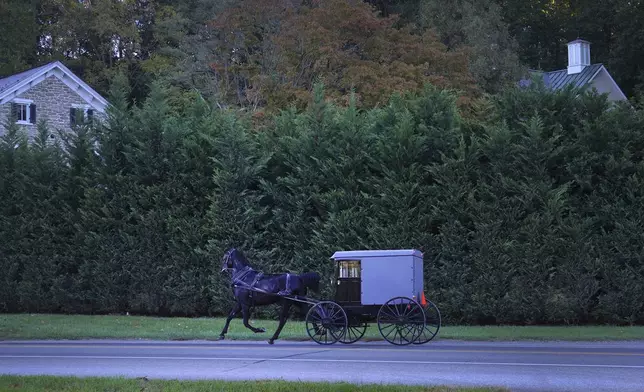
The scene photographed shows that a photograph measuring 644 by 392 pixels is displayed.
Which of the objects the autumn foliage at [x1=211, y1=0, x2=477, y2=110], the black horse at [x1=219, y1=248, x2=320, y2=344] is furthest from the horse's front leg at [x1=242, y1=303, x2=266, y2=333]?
the autumn foliage at [x1=211, y1=0, x2=477, y2=110]

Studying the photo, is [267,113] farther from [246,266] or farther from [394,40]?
[246,266]

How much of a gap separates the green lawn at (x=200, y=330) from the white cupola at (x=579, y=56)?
3064 centimetres

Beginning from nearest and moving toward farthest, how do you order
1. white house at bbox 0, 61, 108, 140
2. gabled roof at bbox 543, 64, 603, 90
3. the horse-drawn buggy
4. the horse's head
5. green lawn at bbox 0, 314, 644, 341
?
the horse-drawn buggy < the horse's head < green lawn at bbox 0, 314, 644, 341 < gabled roof at bbox 543, 64, 603, 90 < white house at bbox 0, 61, 108, 140

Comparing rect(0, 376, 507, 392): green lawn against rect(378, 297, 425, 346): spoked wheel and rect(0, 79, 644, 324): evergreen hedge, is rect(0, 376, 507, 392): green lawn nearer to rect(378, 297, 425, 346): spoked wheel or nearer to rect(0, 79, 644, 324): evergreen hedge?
rect(378, 297, 425, 346): spoked wheel

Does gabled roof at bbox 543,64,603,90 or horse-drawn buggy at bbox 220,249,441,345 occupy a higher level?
gabled roof at bbox 543,64,603,90

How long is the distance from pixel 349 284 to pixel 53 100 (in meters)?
36.8

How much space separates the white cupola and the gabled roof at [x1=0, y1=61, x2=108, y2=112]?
2666cm

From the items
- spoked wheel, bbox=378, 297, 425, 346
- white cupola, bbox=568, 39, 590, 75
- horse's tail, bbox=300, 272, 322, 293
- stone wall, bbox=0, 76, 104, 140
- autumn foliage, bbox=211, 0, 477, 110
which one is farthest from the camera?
stone wall, bbox=0, 76, 104, 140

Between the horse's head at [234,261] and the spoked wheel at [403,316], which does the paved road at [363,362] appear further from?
the horse's head at [234,261]

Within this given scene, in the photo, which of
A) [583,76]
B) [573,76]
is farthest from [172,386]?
[573,76]

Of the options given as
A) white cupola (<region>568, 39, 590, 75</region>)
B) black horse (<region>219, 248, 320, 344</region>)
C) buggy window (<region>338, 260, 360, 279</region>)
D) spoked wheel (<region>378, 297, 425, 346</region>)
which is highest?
white cupola (<region>568, 39, 590, 75</region>)

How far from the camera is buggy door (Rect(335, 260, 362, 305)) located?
18266 millimetres

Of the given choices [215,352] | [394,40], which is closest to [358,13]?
[394,40]

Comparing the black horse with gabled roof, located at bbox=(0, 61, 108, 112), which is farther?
gabled roof, located at bbox=(0, 61, 108, 112)
